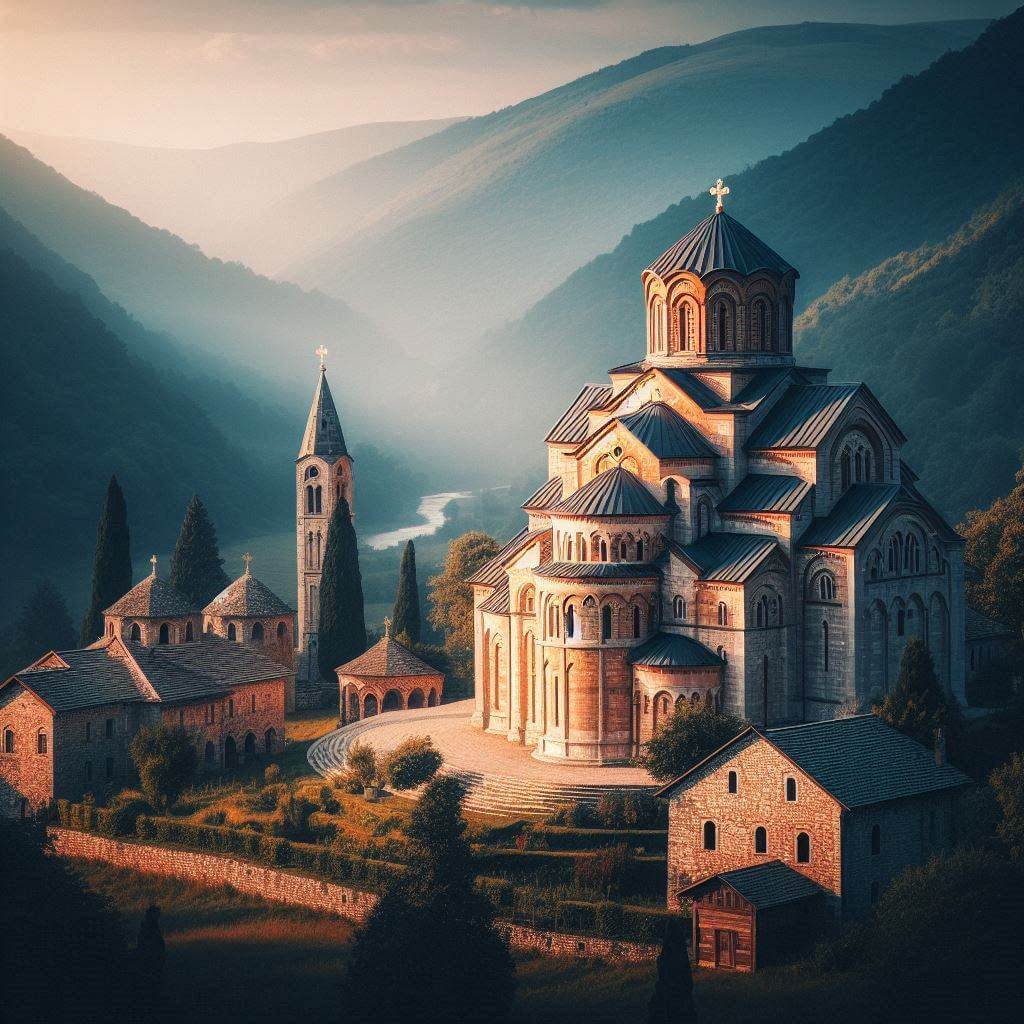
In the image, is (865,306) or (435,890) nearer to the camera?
(435,890)

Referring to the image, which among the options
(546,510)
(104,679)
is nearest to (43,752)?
(104,679)

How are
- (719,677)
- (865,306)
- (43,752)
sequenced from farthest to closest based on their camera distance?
1. (865,306)
2. (43,752)
3. (719,677)

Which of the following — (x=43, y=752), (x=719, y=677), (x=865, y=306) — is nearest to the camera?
(x=719, y=677)

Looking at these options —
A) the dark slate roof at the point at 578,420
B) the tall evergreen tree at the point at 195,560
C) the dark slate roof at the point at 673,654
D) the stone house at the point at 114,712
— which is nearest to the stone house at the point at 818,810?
the dark slate roof at the point at 673,654

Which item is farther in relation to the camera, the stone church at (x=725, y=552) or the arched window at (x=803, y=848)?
the stone church at (x=725, y=552)

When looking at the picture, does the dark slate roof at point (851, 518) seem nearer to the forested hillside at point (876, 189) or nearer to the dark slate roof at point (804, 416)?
the dark slate roof at point (804, 416)

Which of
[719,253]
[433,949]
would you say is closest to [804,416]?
[719,253]

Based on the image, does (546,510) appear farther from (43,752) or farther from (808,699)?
(43,752)
